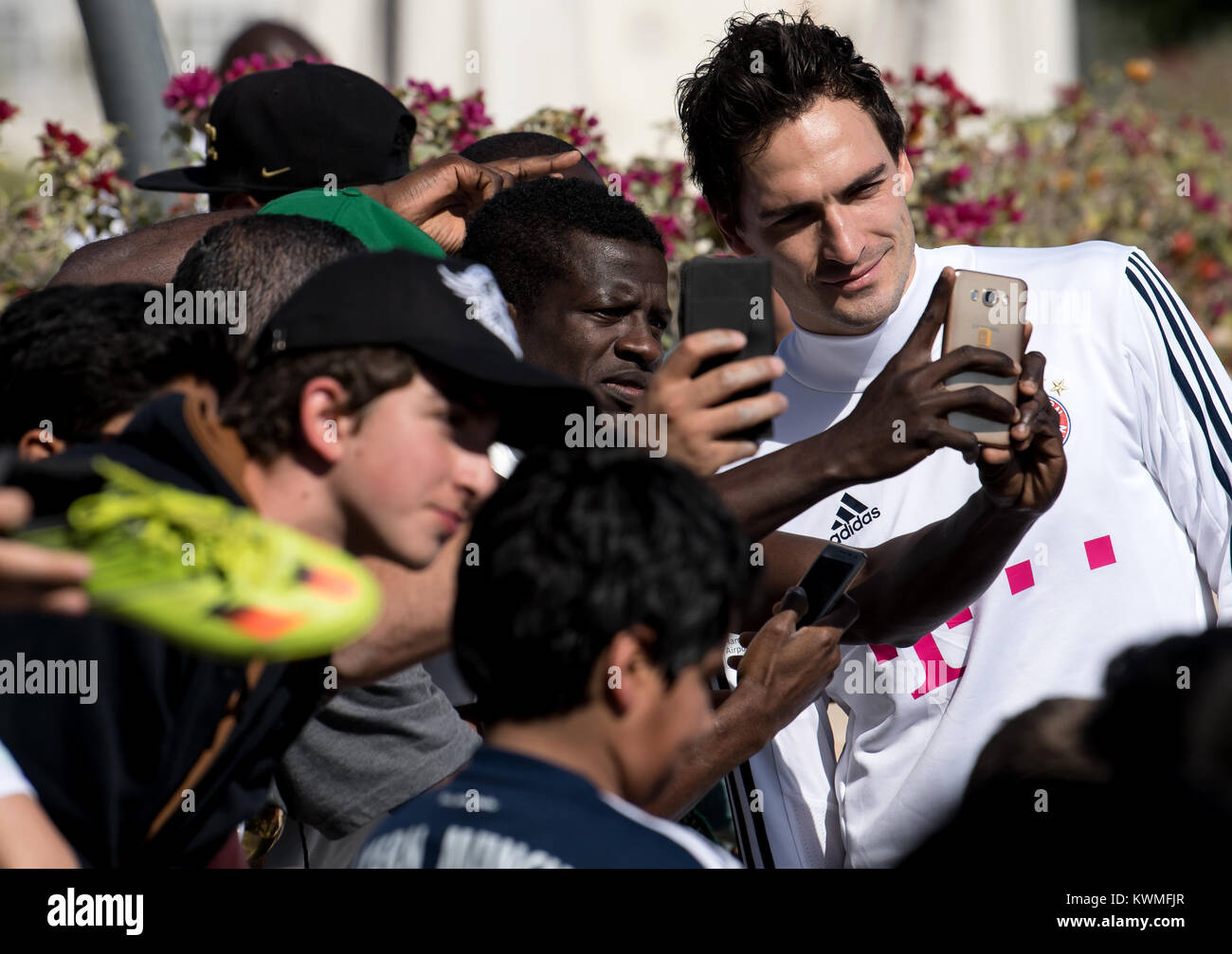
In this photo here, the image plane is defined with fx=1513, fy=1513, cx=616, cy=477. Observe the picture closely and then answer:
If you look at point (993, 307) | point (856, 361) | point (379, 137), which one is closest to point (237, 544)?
point (993, 307)

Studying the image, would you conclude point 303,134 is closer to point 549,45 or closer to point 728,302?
point 728,302

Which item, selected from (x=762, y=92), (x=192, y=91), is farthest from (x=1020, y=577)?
(x=192, y=91)

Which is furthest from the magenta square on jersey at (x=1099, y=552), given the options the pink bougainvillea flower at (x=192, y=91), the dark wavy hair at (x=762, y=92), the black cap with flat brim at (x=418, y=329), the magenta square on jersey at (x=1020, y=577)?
the pink bougainvillea flower at (x=192, y=91)

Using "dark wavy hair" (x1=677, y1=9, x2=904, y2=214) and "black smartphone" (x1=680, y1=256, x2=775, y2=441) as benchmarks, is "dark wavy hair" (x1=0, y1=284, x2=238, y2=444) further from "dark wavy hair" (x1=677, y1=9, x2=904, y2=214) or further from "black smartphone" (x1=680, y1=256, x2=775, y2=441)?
"dark wavy hair" (x1=677, y1=9, x2=904, y2=214)

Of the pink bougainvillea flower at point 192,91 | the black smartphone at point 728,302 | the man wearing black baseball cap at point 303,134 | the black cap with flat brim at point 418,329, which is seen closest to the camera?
the black cap with flat brim at point 418,329

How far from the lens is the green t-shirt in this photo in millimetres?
3111

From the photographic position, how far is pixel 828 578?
9.02 feet

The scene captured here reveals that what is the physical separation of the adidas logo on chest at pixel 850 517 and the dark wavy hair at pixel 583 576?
4.47 ft

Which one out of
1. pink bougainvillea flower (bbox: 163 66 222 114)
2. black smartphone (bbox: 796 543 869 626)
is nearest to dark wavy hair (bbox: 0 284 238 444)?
black smartphone (bbox: 796 543 869 626)

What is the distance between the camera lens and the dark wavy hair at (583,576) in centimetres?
171

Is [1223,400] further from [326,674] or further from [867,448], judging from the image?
[326,674]

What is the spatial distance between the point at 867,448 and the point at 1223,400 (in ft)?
3.09

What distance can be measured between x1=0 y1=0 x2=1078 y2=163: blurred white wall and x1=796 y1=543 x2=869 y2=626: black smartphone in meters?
5.06

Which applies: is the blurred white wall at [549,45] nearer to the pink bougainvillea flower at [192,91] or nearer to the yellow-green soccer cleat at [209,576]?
the pink bougainvillea flower at [192,91]
